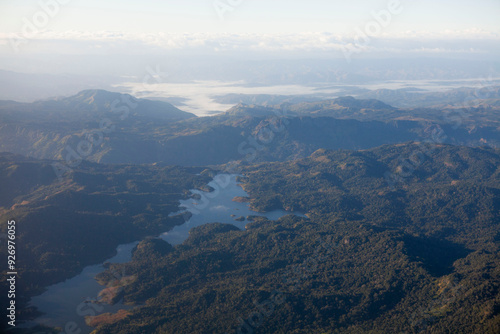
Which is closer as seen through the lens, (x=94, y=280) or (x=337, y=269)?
(x=94, y=280)

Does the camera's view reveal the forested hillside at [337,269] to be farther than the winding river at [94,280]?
No

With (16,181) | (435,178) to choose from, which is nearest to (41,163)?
(16,181)

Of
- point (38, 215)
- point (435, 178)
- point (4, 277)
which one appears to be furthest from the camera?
point (435, 178)

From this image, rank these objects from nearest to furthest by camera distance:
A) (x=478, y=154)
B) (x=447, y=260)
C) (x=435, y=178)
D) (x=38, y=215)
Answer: (x=447, y=260) < (x=38, y=215) < (x=435, y=178) < (x=478, y=154)

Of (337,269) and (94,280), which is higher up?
(337,269)

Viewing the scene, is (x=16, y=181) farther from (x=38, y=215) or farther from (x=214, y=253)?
(x=214, y=253)

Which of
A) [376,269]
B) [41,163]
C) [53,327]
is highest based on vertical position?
[41,163]

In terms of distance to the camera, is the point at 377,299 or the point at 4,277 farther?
the point at 4,277

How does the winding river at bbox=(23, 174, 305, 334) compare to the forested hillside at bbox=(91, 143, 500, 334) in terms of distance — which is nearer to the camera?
the forested hillside at bbox=(91, 143, 500, 334)
